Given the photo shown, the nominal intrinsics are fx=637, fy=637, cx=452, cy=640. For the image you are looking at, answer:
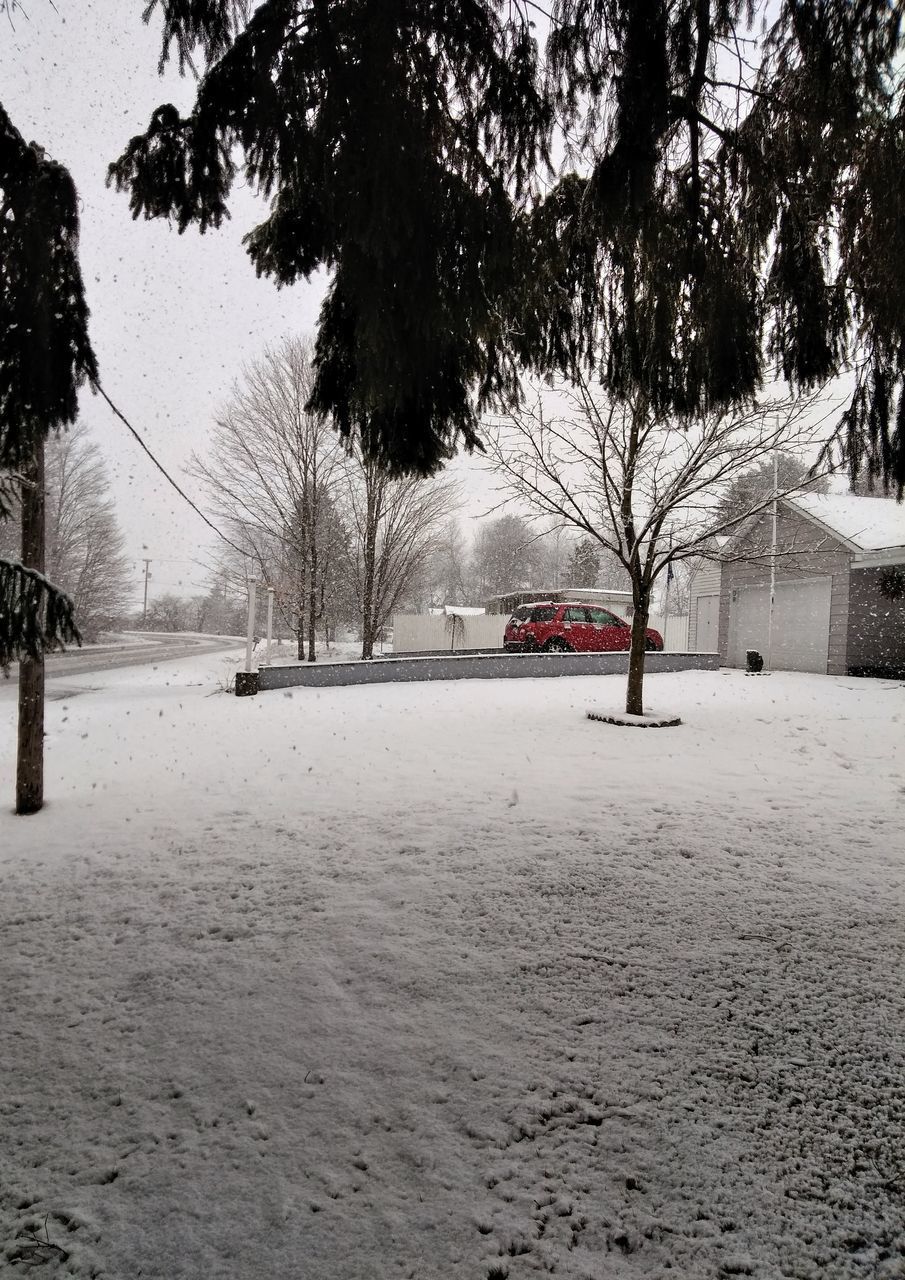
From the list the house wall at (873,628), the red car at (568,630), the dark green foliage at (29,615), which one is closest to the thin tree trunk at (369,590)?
the red car at (568,630)

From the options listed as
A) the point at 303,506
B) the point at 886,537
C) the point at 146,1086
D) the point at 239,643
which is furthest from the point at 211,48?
the point at 239,643

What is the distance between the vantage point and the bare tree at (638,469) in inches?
319

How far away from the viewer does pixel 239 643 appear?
3238 centimetres

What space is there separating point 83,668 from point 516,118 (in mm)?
17717

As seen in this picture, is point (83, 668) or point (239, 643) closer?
point (83, 668)

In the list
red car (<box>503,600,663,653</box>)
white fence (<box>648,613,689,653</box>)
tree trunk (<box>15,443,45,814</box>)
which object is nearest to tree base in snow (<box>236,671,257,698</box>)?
tree trunk (<box>15,443,45,814</box>)

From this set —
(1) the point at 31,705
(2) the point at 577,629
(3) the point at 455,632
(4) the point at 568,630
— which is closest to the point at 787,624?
(2) the point at 577,629

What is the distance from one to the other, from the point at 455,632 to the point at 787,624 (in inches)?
394

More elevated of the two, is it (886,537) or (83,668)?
(886,537)

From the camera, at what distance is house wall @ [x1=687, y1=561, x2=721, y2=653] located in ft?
63.4

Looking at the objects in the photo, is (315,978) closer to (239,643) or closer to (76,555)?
(76,555)

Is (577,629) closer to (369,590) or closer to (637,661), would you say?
(369,590)

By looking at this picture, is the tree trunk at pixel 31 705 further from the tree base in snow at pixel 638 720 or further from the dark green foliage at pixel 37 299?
the tree base in snow at pixel 638 720

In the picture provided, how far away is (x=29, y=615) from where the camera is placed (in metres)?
2.76
